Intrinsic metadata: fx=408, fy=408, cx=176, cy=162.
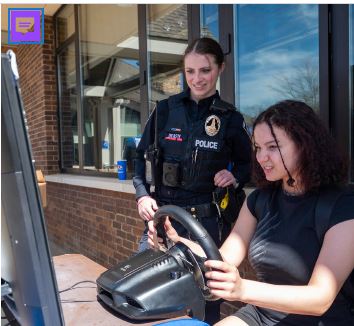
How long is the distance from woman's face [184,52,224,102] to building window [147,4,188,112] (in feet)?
5.59

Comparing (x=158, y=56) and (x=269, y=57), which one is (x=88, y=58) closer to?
(x=158, y=56)

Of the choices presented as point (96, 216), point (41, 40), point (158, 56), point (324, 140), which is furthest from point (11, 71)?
point (41, 40)

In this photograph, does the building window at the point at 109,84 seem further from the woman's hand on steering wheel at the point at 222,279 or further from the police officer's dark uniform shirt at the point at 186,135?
the woman's hand on steering wheel at the point at 222,279

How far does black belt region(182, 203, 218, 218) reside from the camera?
76.9 inches

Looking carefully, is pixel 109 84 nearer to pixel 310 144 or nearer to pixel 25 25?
pixel 25 25

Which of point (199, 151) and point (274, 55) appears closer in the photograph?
point (199, 151)

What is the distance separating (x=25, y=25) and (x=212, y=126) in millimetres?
4432

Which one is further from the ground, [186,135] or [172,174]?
[186,135]

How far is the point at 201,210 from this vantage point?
1961mm

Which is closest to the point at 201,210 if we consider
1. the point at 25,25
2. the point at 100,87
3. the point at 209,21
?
the point at 209,21

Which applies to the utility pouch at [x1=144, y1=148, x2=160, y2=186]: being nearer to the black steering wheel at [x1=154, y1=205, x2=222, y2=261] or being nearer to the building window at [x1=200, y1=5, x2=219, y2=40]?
the black steering wheel at [x1=154, y1=205, x2=222, y2=261]

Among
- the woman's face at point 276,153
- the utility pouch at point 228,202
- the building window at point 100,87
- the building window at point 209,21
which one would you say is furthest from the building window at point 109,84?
the woman's face at point 276,153

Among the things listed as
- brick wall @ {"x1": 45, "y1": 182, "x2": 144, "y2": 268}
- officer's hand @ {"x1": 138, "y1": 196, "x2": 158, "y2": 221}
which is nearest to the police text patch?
officer's hand @ {"x1": 138, "y1": 196, "x2": 158, "y2": 221}

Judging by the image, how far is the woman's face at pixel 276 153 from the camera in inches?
56.8
